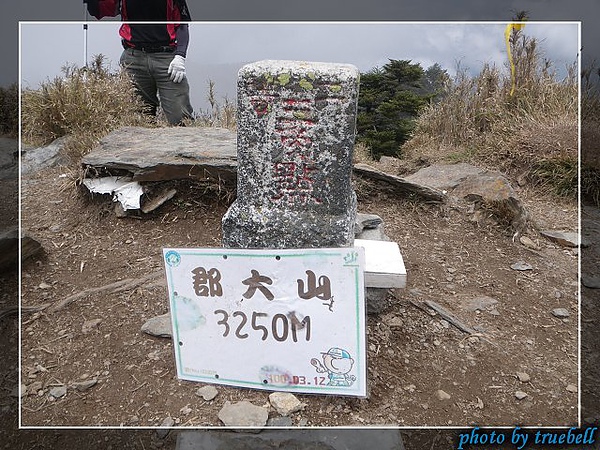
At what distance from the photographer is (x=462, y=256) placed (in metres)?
3.93

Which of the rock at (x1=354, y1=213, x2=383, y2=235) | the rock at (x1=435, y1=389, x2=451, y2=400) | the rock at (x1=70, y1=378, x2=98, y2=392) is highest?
the rock at (x1=354, y1=213, x2=383, y2=235)

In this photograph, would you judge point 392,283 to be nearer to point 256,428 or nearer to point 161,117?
point 256,428

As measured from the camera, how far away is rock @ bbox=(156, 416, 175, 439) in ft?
7.25

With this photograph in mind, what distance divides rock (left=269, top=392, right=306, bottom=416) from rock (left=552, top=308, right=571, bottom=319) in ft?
6.29

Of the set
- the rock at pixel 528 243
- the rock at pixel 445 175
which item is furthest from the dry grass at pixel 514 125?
the rock at pixel 528 243

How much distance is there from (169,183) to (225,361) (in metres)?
2.14

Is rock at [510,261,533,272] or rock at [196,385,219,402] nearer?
rock at [196,385,219,402]

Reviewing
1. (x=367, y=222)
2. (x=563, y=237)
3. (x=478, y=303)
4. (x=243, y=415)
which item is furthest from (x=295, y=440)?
(x=563, y=237)

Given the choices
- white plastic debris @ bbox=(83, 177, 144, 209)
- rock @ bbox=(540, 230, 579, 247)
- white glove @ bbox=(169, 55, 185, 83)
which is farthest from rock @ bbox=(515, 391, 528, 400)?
white glove @ bbox=(169, 55, 185, 83)

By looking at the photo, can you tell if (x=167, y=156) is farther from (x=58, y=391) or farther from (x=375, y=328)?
(x=375, y=328)

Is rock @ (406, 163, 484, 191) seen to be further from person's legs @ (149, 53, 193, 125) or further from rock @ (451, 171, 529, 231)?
person's legs @ (149, 53, 193, 125)

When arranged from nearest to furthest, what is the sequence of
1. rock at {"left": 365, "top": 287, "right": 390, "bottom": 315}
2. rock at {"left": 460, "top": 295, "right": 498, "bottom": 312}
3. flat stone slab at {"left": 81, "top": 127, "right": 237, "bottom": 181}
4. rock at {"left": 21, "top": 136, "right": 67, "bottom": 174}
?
rock at {"left": 365, "top": 287, "right": 390, "bottom": 315}
rock at {"left": 460, "top": 295, "right": 498, "bottom": 312}
flat stone slab at {"left": 81, "top": 127, "right": 237, "bottom": 181}
rock at {"left": 21, "top": 136, "right": 67, "bottom": 174}

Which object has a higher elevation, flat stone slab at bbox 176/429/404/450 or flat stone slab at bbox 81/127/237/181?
flat stone slab at bbox 81/127/237/181

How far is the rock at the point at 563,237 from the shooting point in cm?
420
